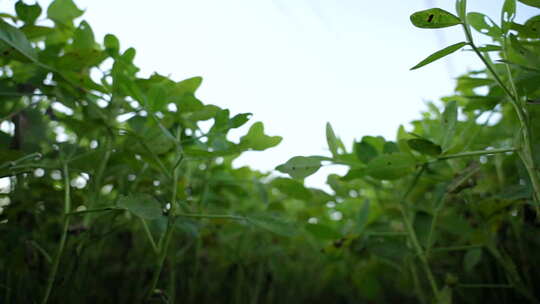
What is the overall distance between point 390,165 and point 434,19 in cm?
22

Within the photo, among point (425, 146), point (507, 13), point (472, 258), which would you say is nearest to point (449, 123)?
point (425, 146)

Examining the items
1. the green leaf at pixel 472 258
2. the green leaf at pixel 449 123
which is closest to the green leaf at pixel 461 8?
the green leaf at pixel 449 123

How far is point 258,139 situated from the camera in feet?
1.90

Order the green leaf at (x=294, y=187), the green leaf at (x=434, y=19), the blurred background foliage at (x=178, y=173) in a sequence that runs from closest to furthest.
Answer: the green leaf at (x=434, y=19)
the blurred background foliage at (x=178, y=173)
the green leaf at (x=294, y=187)

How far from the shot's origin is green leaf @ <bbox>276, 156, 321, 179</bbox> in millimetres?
555

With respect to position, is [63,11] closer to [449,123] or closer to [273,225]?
[273,225]

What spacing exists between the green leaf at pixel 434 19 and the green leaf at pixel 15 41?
0.51 metres

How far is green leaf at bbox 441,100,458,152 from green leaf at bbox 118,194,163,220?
0.39 m

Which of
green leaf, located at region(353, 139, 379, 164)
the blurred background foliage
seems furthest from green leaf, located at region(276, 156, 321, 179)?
green leaf, located at region(353, 139, 379, 164)

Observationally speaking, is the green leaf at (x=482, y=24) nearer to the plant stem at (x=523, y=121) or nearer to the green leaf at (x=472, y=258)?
the plant stem at (x=523, y=121)

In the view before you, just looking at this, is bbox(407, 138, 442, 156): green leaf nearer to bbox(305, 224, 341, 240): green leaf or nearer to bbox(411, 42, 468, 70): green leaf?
bbox(411, 42, 468, 70): green leaf

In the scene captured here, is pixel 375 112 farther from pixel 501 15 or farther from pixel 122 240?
pixel 122 240

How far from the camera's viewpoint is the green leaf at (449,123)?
50cm

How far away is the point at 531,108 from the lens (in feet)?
1.85
